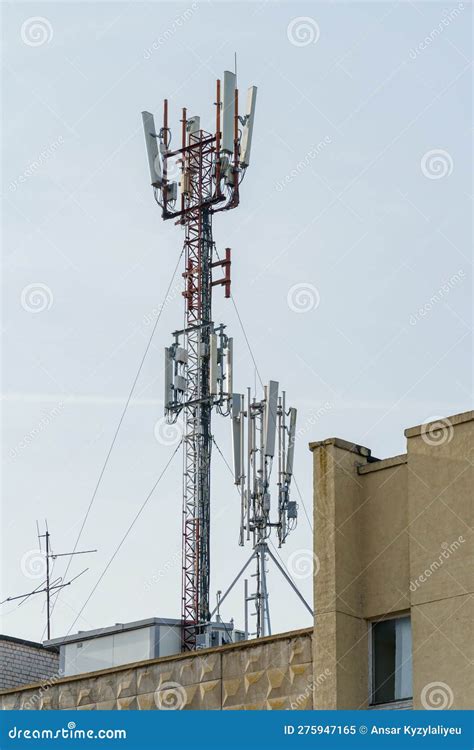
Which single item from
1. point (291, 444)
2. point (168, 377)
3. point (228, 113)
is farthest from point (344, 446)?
point (228, 113)

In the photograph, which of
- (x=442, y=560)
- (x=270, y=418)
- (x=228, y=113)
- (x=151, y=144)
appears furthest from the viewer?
(x=151, y=144)

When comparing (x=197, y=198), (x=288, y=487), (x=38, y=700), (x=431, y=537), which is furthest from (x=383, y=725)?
(x=197, y=198)

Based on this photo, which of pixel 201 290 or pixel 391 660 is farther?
pixel 201 290

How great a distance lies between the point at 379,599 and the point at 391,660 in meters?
0.91

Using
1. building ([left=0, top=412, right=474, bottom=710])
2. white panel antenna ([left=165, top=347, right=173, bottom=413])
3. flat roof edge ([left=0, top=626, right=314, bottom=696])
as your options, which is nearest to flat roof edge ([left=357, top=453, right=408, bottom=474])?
building ([left=0, top=412, right=474, bottom=710])

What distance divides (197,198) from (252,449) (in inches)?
624

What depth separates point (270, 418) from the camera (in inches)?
1293

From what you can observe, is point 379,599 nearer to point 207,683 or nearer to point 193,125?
point 207,683

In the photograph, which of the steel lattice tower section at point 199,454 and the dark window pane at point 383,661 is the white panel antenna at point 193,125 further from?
the dark window pane at point 383,661

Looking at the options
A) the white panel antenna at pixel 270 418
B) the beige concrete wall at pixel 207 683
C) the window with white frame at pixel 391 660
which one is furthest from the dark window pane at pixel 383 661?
the white panel antenna at pixel 270 418

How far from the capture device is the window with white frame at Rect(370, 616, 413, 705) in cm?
2262

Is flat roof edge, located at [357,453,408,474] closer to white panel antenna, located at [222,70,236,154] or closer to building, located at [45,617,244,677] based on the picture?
building, located at [45,617,244,677]

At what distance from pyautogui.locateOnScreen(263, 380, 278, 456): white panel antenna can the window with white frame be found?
32.4ft

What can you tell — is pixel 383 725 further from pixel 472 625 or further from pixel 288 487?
pixel 288 487
